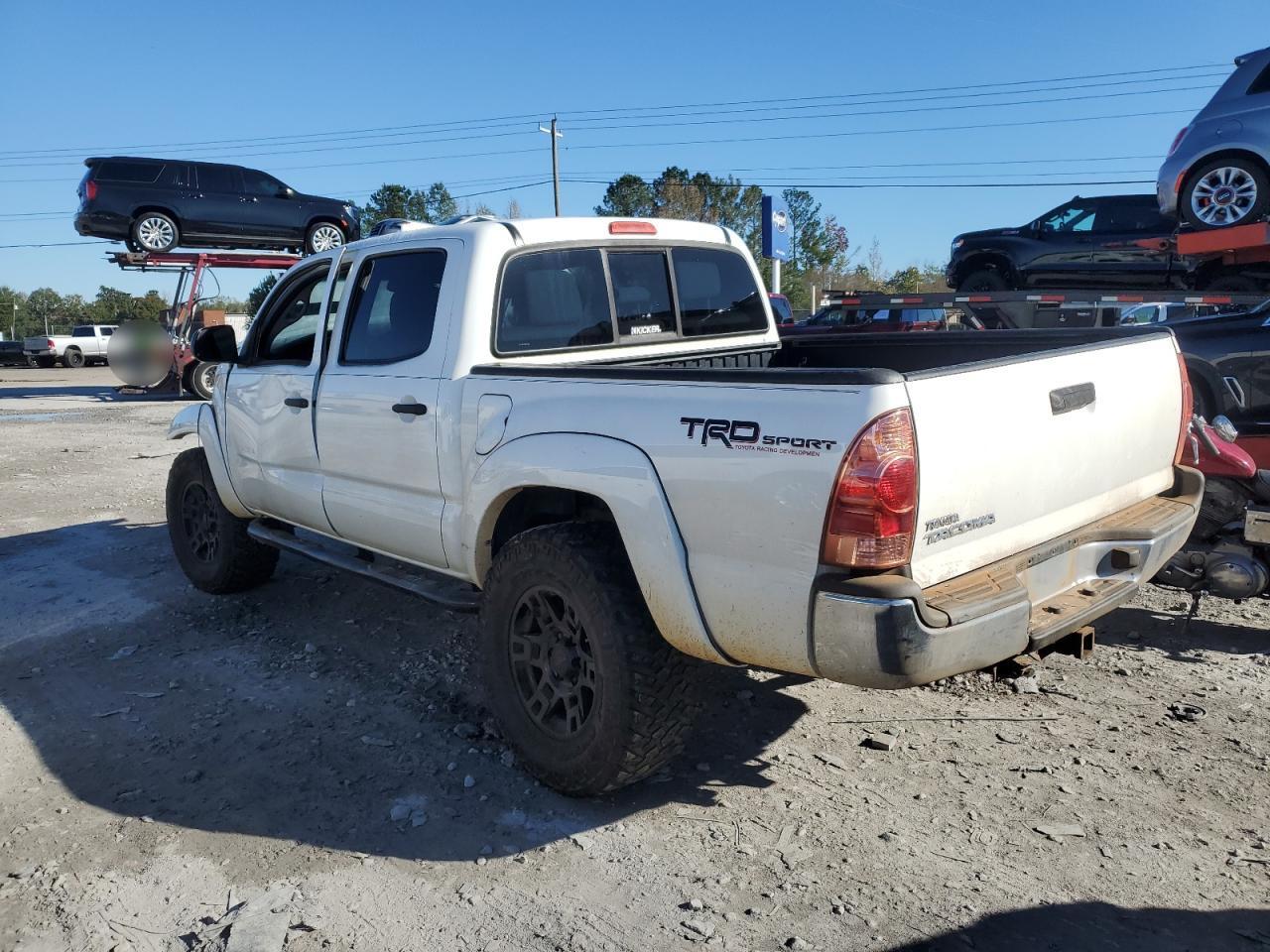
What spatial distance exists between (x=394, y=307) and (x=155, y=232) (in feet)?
57.5

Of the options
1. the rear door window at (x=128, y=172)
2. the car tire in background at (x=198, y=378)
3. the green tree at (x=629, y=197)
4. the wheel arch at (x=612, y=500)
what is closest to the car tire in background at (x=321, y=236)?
the rear door window at (x=128, y=172)

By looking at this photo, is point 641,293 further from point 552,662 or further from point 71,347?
point 71,347

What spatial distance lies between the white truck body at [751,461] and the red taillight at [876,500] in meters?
0.03

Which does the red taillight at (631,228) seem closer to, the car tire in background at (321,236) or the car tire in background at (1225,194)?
the car tire in background at (1225,194)

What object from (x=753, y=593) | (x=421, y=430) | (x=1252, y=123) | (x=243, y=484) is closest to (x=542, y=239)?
(x=421, y=430)

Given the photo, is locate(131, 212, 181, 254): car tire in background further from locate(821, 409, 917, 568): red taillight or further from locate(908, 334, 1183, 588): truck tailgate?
locate(821, 409, 917, 568): red taillight

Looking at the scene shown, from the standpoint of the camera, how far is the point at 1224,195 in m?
10.5

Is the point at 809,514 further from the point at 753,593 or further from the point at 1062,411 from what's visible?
the point at 1062,411

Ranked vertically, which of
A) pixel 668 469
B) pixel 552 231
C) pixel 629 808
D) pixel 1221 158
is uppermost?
pixel 1221 158

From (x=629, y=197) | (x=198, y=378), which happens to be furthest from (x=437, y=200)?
(x=198, y=378)

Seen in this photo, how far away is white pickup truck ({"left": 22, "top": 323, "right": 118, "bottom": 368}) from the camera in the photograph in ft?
121

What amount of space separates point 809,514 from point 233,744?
8.48ft

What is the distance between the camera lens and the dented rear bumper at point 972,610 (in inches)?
102

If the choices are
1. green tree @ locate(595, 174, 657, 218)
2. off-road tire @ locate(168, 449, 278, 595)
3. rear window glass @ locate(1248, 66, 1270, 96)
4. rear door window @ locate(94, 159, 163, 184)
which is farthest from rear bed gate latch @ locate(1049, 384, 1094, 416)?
green tree @ locate(595, 174, 657, 218)
